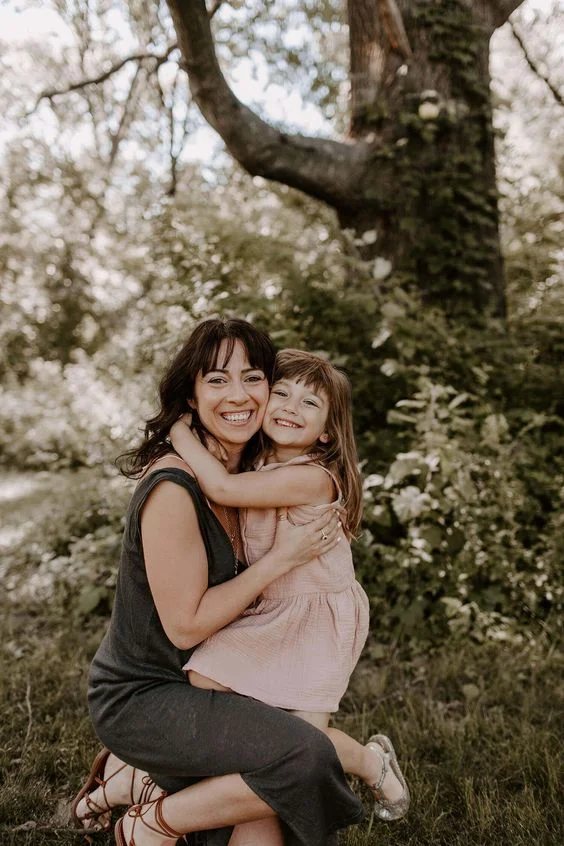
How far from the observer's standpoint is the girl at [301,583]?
2.18 metres

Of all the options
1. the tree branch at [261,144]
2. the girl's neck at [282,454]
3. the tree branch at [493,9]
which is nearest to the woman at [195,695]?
the girl's neck at [282,454]

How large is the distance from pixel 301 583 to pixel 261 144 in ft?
12.8

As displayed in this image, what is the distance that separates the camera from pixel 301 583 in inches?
92.4

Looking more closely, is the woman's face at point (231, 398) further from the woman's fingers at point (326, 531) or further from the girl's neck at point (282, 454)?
the woman's fingers at point (326, 531)

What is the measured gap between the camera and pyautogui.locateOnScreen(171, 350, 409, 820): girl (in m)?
2.18

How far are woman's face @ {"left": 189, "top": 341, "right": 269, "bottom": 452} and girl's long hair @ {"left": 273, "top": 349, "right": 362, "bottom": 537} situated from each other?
0.18 m

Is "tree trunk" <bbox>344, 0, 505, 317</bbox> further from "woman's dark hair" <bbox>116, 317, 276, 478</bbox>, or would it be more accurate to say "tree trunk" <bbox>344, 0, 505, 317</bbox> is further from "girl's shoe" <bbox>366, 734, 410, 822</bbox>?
"girl's shoe" <bbox>366, 734, 410, 822</bbox>

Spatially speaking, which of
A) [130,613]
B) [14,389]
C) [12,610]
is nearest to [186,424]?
[130,613]

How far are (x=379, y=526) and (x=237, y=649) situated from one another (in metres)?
2.19

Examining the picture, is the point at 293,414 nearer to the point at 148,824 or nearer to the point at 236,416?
the point at 236,416

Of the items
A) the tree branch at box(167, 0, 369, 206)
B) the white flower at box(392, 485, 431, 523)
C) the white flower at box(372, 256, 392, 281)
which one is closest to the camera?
the white flower at box(392, 485, 431, 523)

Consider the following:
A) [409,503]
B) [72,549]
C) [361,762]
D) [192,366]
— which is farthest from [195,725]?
[72,549]

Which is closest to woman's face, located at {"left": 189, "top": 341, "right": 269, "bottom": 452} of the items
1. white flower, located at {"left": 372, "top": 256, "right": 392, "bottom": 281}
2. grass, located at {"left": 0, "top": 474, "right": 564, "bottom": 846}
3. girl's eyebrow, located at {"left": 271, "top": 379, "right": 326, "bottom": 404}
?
girl's eyebrow, located at {"left": 271, "top": 379, "right": 326, "bottom": 404}

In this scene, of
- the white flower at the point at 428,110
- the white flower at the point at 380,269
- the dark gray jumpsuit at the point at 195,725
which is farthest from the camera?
the white flower at the point at 428,110
